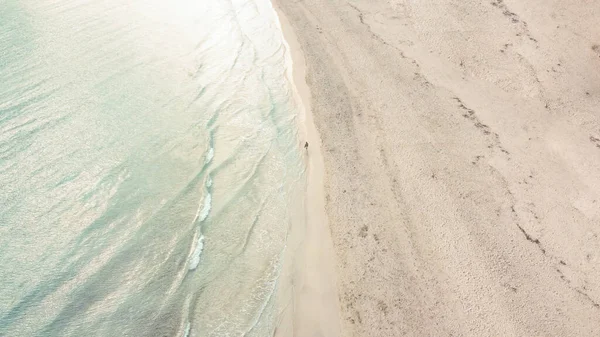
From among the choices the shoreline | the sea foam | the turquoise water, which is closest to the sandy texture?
the shoreline

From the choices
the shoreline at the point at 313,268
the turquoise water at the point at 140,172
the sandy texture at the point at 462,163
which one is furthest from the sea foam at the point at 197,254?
the sandy texture at the point at 462,163

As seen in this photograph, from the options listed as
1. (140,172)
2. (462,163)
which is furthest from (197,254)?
(462,163)

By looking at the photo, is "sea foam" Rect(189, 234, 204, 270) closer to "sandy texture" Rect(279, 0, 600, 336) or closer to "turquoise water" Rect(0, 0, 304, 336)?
"turquoise water" Rect(0, 0, 304, 336)

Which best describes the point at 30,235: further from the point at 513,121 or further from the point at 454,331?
the point at 513,121

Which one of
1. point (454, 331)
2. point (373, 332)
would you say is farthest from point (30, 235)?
point (454, 331)

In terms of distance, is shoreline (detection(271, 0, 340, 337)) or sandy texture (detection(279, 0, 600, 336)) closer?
shoreline (detection(271, 0, 340, 337))
